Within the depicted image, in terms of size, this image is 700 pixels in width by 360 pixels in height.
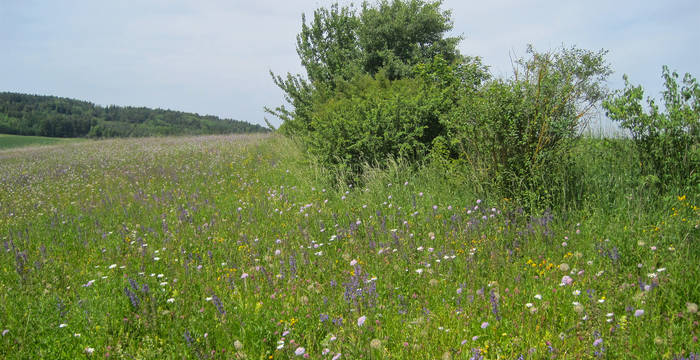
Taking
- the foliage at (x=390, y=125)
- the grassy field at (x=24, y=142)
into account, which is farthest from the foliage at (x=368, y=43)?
the grassy field at (x=24, y=142)

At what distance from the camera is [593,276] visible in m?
3.23

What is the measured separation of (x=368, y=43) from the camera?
14.6 metres

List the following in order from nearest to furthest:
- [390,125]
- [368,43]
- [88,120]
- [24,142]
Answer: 1. [390,125]
2. [368,43]
3. [24,142]
4. [88,120]

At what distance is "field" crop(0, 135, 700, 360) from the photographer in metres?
2.67

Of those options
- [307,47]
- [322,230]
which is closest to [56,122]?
[307,47]

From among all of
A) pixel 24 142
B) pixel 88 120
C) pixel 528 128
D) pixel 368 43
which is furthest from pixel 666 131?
pixel 88 120

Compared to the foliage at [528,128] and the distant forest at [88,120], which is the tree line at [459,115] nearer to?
the foliage at [528,128]

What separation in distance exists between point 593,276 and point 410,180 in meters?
3.63

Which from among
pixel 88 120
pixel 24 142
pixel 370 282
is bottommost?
pixel 370 282

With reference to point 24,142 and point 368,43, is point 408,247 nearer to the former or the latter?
point 368,43

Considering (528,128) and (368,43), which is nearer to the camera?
(528,128)

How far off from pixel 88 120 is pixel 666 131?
2950 inches

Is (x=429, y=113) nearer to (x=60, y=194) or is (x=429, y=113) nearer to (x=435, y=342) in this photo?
(x=435, y=342)

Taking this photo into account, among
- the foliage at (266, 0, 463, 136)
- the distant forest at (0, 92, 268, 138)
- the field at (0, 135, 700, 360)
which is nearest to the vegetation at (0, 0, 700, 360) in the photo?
the field at (0, 135, 700, 360)
